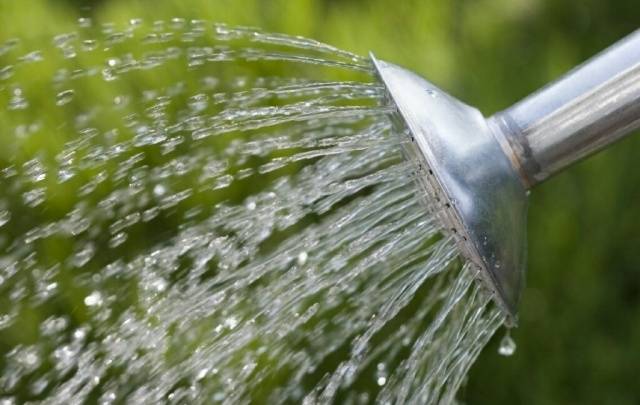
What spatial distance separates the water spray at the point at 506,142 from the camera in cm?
99

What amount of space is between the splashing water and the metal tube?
17.3 inches

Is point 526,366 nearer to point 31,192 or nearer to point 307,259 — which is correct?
point 307,259

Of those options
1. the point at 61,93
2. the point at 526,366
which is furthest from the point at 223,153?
the point at 526,366

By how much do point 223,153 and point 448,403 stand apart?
0.74 m

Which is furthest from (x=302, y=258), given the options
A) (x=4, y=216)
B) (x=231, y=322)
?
(x=4, y=216)

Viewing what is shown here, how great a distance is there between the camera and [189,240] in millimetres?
1788

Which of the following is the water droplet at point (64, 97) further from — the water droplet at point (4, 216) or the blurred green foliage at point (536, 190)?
the water droplet at point (4, 216)

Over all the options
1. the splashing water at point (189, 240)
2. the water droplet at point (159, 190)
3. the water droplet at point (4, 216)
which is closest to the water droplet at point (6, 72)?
the splashing water at point (189, 240)

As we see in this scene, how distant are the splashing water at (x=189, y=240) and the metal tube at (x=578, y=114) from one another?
0.44 meters

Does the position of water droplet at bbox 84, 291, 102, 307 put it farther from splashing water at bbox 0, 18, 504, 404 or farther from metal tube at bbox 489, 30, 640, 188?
metal tube at bbox 489, 30, 640, 188

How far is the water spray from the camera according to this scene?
988mm

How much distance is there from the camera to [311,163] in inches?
77.2

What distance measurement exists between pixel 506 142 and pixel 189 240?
2.81ft

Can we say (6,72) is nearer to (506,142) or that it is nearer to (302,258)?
(302,258)
